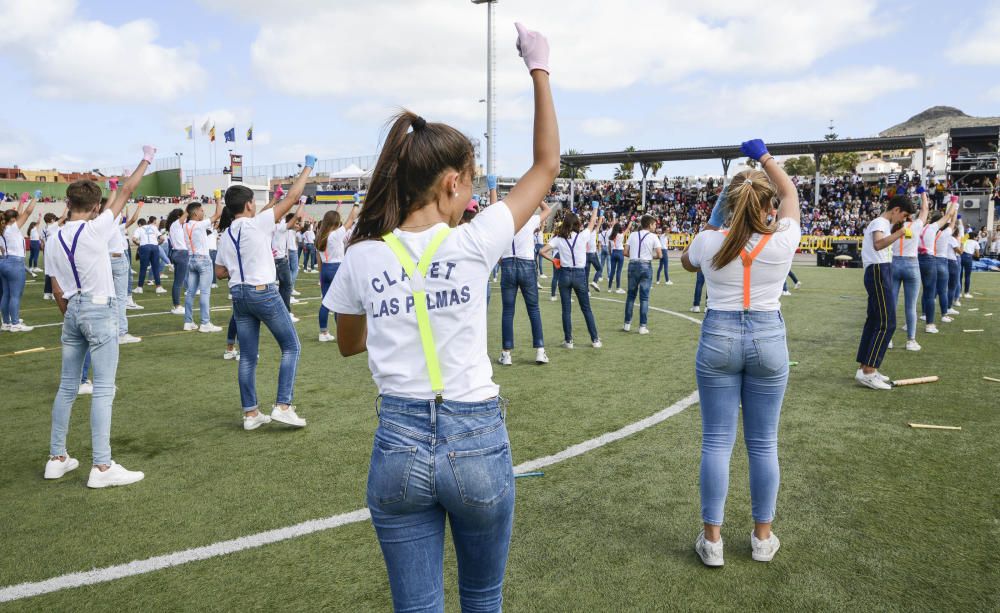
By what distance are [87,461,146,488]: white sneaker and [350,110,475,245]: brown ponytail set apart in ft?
13.9

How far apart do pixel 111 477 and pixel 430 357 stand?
4.34 metres

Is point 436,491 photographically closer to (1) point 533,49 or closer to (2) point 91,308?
(1) point 533,49

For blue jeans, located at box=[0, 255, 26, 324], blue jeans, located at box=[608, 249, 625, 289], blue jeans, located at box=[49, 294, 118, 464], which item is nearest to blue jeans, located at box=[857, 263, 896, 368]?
blue jeans, located at box=[49, 294, 118, 464]

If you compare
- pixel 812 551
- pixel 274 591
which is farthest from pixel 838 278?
pixel 274 591

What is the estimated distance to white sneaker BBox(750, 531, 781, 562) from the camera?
383cm

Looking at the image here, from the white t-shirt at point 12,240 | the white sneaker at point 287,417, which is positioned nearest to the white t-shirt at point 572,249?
the white sneaker at point 287,417

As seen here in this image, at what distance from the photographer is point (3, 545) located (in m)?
4.11

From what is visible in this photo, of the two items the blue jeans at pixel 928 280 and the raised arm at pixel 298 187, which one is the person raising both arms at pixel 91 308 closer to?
the raised arm at pixel 298 187

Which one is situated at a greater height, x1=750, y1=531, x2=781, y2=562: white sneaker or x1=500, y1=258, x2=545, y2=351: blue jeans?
x1=500, y1=258, x2=545, y2=351: blue jeans

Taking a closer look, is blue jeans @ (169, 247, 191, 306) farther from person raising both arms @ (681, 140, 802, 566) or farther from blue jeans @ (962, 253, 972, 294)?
blue jeans @ (962, 253, 972, 294)

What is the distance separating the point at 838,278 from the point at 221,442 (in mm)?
22575

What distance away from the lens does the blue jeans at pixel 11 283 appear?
11.9m

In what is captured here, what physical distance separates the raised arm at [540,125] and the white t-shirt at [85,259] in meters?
4.31

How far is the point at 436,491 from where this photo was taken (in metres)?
1.84
